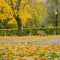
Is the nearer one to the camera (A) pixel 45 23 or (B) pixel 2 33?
(B) pixel 2 33

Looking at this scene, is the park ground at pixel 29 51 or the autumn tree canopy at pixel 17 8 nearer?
the park ground at pixel 29 51

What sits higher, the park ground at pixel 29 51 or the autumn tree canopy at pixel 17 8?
the autumn tree canopy at pixel 17 8

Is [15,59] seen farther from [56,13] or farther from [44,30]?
[56,13]

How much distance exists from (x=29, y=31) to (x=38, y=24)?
556 inches

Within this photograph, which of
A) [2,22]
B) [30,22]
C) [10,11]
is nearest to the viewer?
[10,11]

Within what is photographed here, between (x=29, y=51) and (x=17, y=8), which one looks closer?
(x=29, y=51)

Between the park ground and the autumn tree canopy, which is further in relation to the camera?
the autumn tree canopy

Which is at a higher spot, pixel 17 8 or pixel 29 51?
pixel 17 8

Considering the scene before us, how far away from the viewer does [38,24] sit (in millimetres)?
58062

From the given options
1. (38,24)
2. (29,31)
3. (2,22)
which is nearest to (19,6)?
(29,31)

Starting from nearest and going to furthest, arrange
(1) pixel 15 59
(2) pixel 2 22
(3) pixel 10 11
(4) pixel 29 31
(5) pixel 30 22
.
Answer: (1) pixel 15 59 → (3) pixel 10 11 → (4) pixel 29 31 → (2) pixel 2 22 → (5) pixel 30 22

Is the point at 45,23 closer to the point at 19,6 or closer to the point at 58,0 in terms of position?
the point at 58,0

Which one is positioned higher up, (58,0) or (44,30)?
(58,0)

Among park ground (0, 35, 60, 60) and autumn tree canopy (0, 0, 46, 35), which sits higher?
autumn tree canopy (0, 0, 46, 35)
